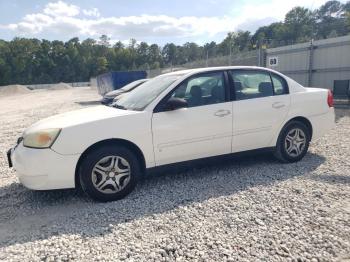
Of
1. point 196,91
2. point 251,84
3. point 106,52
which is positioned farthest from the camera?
point 106,52

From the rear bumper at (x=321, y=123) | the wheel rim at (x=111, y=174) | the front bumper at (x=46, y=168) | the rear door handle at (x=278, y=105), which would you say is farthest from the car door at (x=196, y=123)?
the rear bumper at (x=321, y=123)

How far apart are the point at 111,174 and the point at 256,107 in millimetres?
2375

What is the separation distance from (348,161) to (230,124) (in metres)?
2.20

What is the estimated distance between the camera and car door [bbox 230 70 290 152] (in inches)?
189

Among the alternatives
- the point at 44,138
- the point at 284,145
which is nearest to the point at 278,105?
the point at 284,145

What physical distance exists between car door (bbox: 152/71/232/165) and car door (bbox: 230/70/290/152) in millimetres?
163

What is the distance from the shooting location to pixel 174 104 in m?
4.25

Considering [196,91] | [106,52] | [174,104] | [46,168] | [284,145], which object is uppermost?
[106,52]

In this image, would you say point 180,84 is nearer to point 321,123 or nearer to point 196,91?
point 196,91

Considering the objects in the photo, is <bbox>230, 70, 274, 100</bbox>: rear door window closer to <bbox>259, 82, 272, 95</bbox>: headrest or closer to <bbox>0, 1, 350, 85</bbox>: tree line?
<bbox>259, 82, 272, 95</bbox>: headrest

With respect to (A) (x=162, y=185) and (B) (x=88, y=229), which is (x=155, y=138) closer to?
(A) (x=162, y=185)

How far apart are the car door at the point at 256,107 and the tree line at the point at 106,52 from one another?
81516 mm

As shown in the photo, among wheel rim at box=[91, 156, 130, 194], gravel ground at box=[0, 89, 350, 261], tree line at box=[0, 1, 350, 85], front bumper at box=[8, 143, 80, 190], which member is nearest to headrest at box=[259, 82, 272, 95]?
gravel ground at box=[0, 89, 350, 261]

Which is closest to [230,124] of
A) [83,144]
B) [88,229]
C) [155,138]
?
[155,138]
